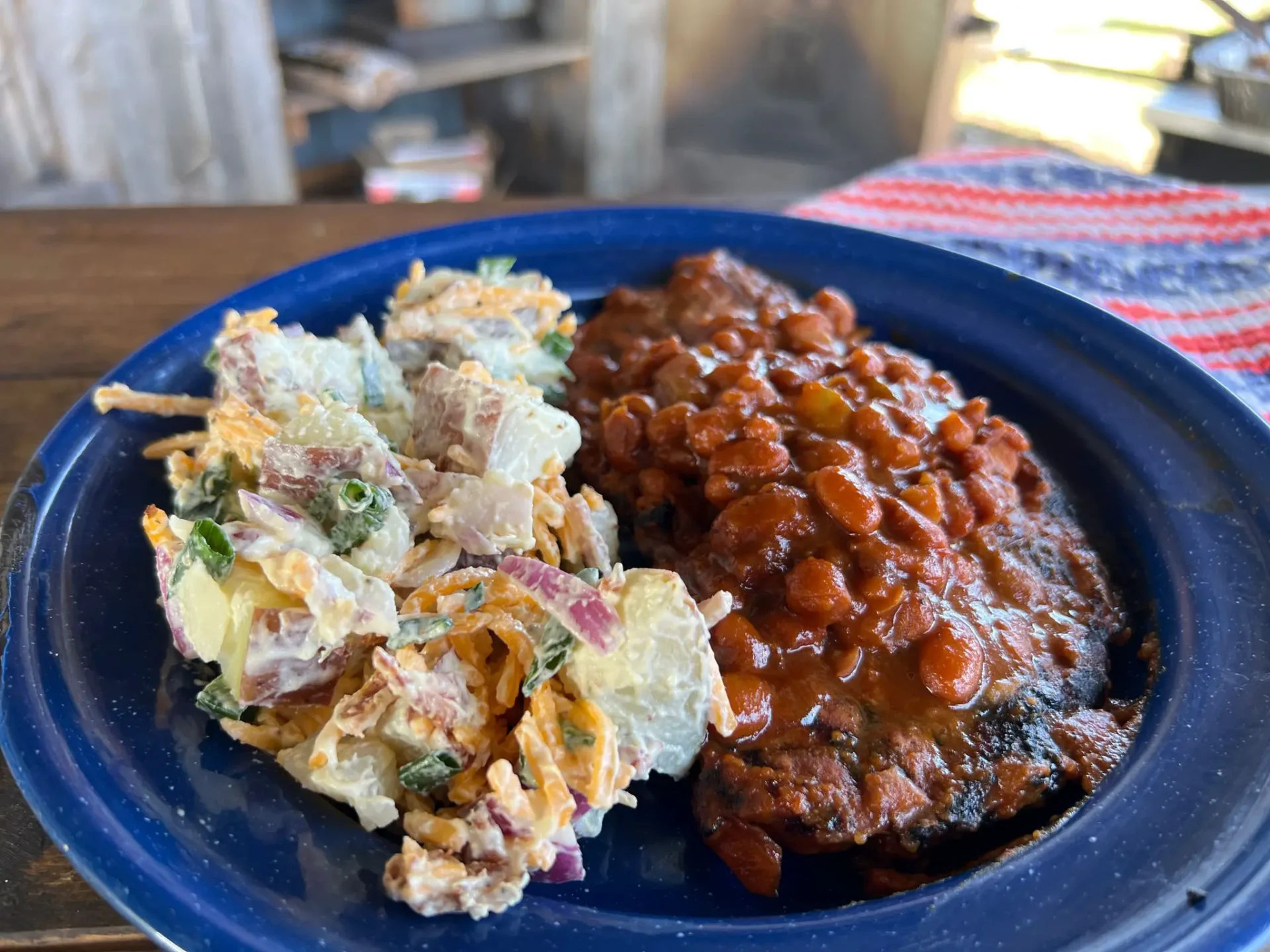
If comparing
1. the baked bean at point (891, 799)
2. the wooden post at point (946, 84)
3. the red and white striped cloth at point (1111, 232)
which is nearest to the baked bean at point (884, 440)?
the baked bean at point (891, 799)

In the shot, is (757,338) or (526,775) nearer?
(526,775)

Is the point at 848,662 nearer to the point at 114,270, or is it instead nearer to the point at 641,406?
the point at 641,406

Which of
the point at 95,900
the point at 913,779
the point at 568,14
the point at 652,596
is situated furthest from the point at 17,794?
the point at 568,14

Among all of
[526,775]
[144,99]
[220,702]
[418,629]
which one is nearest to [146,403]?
[220,702]

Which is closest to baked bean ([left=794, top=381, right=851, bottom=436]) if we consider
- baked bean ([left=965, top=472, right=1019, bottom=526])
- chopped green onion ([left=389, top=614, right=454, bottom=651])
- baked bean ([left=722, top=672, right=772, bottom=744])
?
baked bean ([left=965, top=472, right=1019, bottom=526])

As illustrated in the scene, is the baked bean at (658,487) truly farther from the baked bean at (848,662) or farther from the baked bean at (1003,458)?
the baked bean at (1003,458)

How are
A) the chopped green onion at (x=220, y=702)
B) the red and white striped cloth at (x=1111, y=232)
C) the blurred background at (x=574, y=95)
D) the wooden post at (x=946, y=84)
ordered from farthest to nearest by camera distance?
the wooden post at (x=946, y=84), the blurred background at (x=574, y=95), the red and white striped cloth at (x=1111, y=232), the chopped green onion at (x=220, y=702)

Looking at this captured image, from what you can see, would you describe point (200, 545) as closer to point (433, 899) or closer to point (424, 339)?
point (433, 899)
